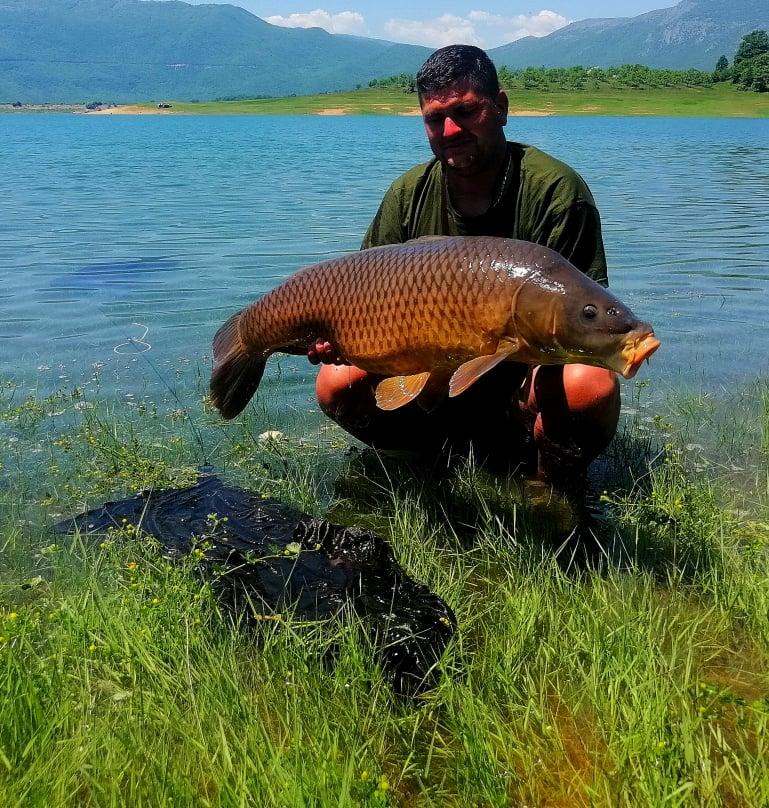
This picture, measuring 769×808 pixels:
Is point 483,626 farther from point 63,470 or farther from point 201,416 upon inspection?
point 201,416

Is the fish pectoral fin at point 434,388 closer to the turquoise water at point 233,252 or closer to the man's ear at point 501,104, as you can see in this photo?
the man's ear at point 501,104

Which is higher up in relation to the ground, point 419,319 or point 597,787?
point 419,319

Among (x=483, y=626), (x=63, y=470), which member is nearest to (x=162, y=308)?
(x=63, y=470)

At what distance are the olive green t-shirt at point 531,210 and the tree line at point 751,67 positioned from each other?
256 feet

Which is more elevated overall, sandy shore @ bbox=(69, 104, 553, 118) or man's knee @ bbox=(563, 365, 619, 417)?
man's knee @ bbox=(563, 365, 619, 417)

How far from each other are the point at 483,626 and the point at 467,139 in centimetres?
191

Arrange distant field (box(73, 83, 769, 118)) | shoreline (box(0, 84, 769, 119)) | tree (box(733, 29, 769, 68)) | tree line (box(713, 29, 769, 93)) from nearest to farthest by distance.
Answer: shoreline (box(0, 84, 769, 119)) → distant field (box(73, 83, 769, 118)) → tree line (box(713, 29, 769, 93)) → tree (box(733, 29, 769, 68))

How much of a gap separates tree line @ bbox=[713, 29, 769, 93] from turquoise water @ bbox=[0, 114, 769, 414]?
2138 inches

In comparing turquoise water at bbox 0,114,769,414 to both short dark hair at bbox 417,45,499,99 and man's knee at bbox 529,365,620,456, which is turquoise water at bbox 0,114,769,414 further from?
short dark hair at bbox 417,45,499,99

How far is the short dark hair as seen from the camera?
344 centimetres

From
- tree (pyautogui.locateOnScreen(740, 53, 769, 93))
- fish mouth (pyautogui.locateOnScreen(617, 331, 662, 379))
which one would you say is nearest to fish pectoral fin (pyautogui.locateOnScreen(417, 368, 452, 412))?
fish mouth (pyautogui.locateOnScreen(617, 331, 662, 379))

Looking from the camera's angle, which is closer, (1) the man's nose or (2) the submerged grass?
(2) the submerged grass

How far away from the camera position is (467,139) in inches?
136

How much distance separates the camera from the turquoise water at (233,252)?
6.27 m
